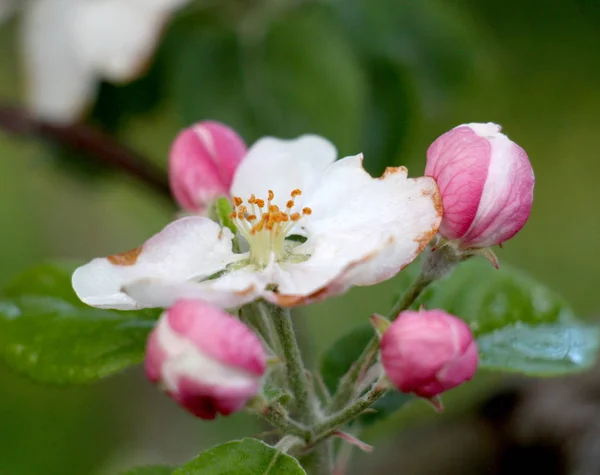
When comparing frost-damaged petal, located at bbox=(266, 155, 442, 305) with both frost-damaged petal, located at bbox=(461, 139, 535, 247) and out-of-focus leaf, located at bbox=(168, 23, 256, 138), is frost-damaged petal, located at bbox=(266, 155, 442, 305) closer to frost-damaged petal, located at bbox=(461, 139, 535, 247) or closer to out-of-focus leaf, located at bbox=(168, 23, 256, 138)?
frost-damaged petal, located at bbox=(461, 139, 535, 247)

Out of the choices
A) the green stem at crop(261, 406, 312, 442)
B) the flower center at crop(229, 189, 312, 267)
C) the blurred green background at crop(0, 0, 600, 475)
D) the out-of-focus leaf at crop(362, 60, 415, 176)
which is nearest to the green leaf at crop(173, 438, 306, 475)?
the green stem at crop(261, 406, 312, 442)

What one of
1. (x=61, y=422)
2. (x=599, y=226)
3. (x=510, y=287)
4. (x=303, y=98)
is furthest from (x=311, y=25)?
(x=61, y=422)

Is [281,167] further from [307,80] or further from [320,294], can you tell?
[307,80]

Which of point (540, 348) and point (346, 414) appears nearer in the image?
point (346, 414)

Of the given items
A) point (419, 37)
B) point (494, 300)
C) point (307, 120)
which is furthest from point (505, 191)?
point (419, 37)

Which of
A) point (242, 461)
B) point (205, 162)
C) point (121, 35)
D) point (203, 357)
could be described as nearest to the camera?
point (203, 357)

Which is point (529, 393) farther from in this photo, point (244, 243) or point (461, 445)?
point (244, 243)

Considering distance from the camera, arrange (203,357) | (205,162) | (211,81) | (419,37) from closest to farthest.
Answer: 1. (203,357)
2. (205,162)
3. (211,81)
4. (419,37)

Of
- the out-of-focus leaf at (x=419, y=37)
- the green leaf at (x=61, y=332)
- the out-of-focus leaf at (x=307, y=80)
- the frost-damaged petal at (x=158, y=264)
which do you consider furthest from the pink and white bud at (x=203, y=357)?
the out-of-focus leaf at (x=419, y=37)
